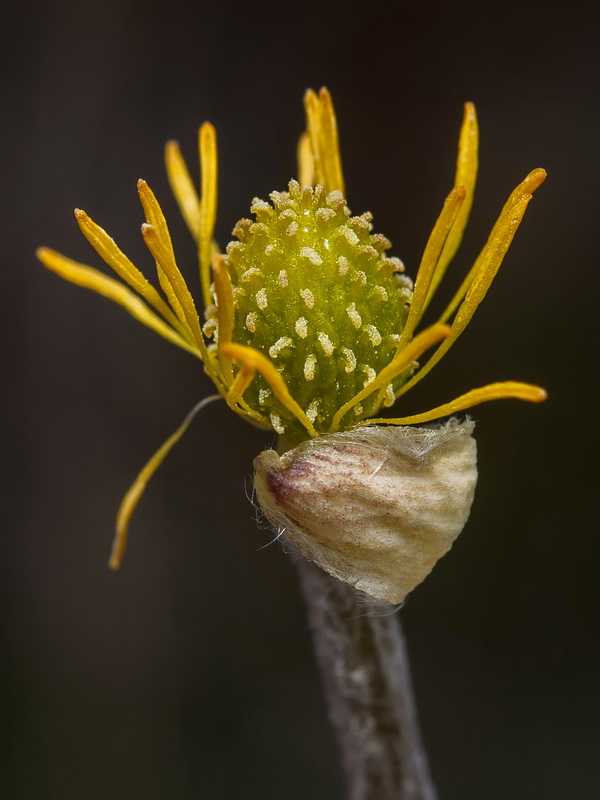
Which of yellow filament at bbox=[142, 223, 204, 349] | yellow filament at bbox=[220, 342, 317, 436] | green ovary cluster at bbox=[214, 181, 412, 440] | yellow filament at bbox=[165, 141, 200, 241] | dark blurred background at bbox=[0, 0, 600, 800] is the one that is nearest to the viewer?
yellow filament at bbox=[220, 342, 317, 436]

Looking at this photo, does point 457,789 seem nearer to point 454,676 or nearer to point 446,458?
point 454,676

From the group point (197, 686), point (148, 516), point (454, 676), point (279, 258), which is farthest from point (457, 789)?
point (279, 258)

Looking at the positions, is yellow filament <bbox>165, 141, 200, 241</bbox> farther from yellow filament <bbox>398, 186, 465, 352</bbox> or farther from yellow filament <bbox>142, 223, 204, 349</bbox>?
yellow filament <bbox>398, 186, 465, 352</bbox>

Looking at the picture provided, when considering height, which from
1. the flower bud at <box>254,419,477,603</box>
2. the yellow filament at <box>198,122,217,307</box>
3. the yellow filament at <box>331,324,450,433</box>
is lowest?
the flower bud at <box>254,419,477,603</box>

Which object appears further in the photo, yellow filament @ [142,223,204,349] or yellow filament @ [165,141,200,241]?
yellow filament @ [165,141,200,241]

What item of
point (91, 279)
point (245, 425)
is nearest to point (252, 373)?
point (91, 279)

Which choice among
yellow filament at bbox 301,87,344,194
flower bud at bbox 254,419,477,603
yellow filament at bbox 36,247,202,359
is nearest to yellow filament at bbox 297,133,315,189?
yellow filament at bbox 301,87,344,194

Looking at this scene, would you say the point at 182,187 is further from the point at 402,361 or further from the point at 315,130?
the point at 402,361
